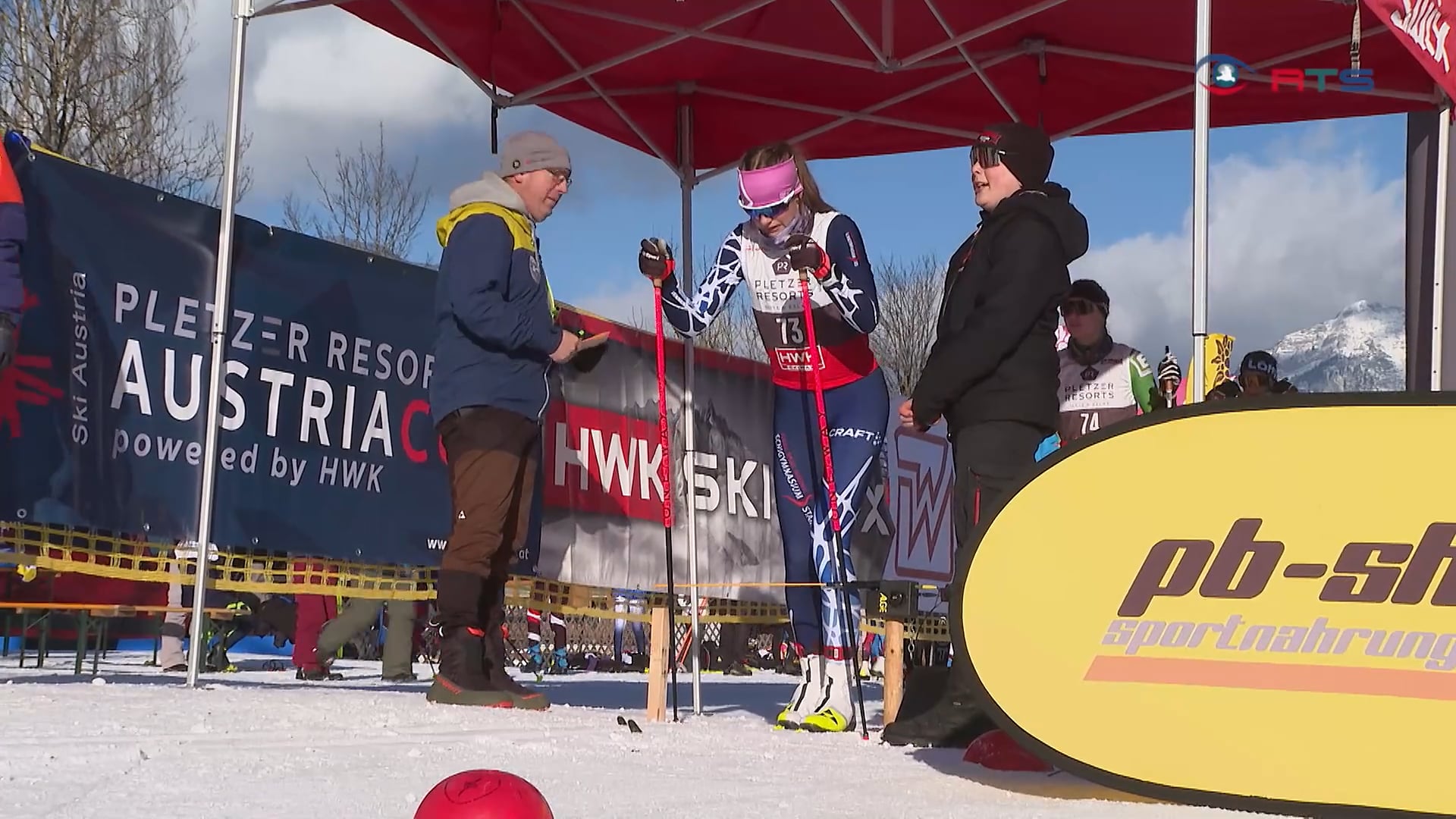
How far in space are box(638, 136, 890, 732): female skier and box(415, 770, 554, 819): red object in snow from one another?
10.7 ft

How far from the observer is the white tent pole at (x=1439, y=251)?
299 inches

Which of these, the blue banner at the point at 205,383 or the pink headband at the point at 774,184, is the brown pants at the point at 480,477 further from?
the pink headband at the point at 774,184

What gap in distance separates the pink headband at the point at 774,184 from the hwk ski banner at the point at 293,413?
0.86 meters

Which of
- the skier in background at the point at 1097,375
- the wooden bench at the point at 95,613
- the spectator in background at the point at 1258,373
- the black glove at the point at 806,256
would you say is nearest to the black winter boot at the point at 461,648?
the black glove at the point at 806,256

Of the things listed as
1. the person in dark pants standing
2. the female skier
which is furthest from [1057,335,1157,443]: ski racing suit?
the person in dark pants standing

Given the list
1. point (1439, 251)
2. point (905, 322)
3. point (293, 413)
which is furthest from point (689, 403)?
point (905, 322)

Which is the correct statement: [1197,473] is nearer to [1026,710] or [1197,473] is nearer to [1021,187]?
[1026,710]

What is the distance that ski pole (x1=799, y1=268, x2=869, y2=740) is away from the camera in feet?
18.0

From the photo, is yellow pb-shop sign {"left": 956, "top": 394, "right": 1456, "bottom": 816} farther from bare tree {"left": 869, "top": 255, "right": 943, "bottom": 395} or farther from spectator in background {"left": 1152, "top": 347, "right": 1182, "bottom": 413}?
bare tree {"left": 869, "top": 255, "right": 943, "bottom": 395}

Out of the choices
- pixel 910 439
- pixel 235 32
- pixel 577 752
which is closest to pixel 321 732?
pixel 577 752

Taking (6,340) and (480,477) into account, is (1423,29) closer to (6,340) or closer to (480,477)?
(480,477)

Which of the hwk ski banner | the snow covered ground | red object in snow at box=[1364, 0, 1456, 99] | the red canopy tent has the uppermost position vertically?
the red canopy tent

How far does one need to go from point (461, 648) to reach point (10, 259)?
199 centimetres

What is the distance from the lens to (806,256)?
17.2ft
